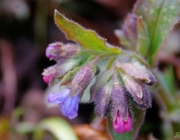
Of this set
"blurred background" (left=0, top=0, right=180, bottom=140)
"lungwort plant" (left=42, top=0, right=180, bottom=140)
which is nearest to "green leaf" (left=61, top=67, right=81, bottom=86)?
"lungwort plant" (left=42, top=0, right=180, bottom=140)

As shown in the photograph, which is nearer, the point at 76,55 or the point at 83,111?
the point at 76,55

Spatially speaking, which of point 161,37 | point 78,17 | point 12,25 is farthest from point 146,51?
point 12,25

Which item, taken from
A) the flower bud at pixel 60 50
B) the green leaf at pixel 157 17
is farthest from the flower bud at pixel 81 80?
the green leaf at pixel 157 17

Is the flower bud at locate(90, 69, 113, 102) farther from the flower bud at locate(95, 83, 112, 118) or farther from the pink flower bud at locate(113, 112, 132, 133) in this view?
the pink flower bud at locate(113, 112, 132, 133)

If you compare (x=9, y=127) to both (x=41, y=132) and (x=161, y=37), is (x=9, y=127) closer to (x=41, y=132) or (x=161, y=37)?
(x=41, y=132)

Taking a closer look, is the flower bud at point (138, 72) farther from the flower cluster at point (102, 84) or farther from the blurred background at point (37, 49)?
the blurred background at point (37, 49)

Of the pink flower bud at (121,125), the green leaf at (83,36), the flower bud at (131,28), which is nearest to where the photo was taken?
the pink flower bud at (121,125)
